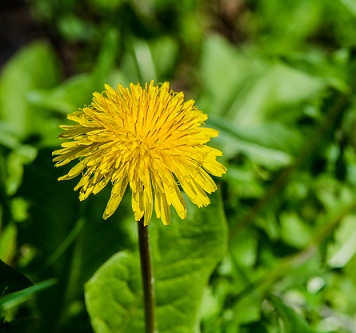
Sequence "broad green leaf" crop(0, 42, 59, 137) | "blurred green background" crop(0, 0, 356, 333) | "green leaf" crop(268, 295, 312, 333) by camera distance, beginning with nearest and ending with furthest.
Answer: "green leaf" crop(268, 295, 312, 333) → "blurred green background" crop(0, 0, 356, 333) → "broad green leaf" crop(0, 42, 59, 137)

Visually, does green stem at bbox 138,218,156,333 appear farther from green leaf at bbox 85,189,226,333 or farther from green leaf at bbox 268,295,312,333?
green leaf at bbox 268,295,312,333

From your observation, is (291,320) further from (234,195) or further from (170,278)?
(234,195)

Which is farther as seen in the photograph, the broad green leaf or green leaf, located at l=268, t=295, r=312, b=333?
the broad green leaf

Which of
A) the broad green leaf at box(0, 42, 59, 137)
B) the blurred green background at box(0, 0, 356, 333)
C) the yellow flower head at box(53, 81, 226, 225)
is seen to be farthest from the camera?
the broad green leaf at box(0, 42, 59, 137)

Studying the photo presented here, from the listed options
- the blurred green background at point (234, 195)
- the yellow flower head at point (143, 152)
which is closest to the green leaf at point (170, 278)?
the blurred green background at point (234, 195)

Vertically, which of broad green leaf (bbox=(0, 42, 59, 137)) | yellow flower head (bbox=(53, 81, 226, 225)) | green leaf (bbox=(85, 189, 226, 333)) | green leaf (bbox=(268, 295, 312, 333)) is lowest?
green leaf (bbox=(268, 295, 312, 333))

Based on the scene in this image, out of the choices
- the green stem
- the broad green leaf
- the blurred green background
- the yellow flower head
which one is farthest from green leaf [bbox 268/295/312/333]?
the broad green leaf

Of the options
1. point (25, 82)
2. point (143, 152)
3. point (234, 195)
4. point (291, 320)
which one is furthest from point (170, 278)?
point (25, 82)

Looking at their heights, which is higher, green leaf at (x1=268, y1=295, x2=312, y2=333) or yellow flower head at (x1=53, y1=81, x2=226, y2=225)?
yellow flower head at (x1=53, y1=81, x2=226, y2=225)
